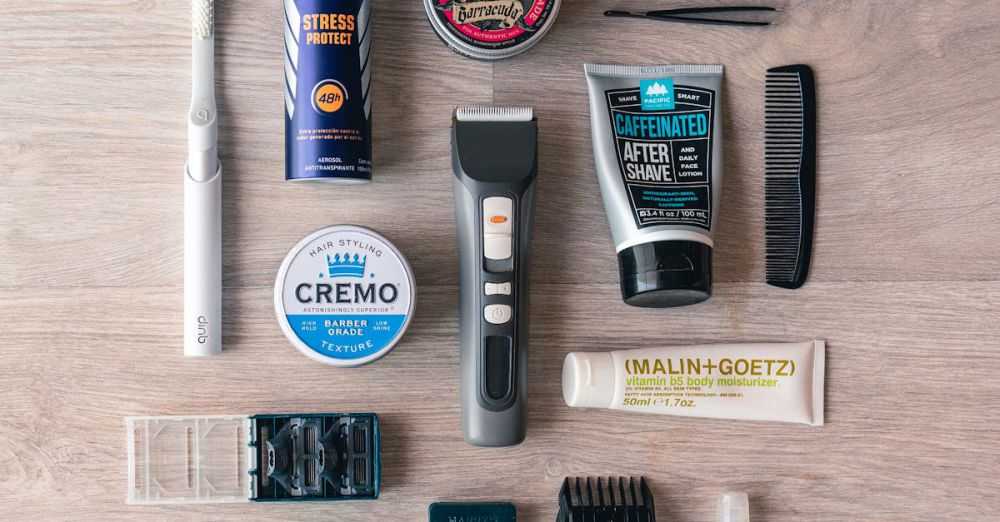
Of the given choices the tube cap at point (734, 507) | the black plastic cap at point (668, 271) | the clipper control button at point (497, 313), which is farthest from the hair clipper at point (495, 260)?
the tube cap at point (734, 507)

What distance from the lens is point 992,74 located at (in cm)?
77

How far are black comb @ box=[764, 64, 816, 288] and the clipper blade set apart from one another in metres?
0.25

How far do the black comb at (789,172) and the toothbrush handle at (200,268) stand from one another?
543 mm

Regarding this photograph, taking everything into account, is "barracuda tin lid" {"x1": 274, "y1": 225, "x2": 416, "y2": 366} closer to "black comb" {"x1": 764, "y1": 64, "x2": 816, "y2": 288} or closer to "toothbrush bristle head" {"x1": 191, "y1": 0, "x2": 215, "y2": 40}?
"toothbrush bristle head" {"x1": 191, "y1": 0, "x2": 215, "y2": 40}

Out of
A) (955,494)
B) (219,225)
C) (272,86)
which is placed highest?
(272,86)

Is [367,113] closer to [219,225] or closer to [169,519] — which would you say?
[219,225]

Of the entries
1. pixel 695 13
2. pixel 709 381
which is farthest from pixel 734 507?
pixel 695 13

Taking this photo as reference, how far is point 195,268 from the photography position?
702 mm

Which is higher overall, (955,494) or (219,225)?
(219,225)

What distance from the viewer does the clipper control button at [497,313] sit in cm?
68

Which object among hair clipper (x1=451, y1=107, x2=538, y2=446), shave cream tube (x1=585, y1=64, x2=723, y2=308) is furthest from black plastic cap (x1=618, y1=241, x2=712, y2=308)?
hair clipper (x1=451, y1=107, x2=538, y2=446)

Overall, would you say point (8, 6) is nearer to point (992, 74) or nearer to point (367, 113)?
point (367, 113)

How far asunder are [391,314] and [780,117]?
0.44 m

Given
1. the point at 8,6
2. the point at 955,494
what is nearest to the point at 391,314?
the point at 8,6
